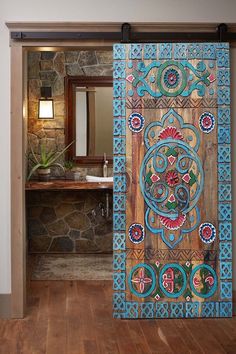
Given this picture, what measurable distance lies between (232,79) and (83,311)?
2156 mm

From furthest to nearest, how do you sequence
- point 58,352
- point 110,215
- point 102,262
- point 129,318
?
point 110,215 → point 102,262 → point 129,318 → point 58,352

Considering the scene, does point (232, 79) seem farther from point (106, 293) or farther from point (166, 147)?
point (106, 293)

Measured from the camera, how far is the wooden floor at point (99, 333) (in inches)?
131

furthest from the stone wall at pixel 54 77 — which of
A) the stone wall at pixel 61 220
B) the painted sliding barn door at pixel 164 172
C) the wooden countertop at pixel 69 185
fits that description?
the painted sliding barn door at pixel 164 172

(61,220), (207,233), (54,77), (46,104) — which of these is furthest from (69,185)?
(207,233)

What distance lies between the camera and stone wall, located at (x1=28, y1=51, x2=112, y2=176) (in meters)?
6.62

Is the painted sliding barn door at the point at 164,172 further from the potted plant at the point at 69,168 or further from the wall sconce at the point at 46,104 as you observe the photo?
the wall sconce at the point at 46,104

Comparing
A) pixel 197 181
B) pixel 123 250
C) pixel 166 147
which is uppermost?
pixel 166 147

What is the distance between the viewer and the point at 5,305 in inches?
158

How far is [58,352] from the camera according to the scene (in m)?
3.27

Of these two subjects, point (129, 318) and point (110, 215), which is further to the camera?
point (110, 215)

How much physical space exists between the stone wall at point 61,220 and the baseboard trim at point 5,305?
→ 2651 mm

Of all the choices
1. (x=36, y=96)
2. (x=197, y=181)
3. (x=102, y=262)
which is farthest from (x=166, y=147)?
(x=36, y=96)

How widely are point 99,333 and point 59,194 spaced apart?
3240 mm
